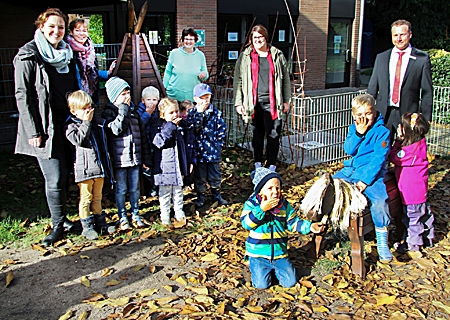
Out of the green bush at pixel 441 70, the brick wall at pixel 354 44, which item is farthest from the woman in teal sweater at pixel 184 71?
the brick wall at pixel 354 44

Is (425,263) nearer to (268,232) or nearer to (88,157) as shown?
(268,232)

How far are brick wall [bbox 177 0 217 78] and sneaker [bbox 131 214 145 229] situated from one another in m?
9.50

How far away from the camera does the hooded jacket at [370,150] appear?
438 cm

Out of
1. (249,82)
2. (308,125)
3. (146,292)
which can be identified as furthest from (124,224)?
(308,125)

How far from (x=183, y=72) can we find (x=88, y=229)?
2547 mm

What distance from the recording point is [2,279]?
4035 millimetres

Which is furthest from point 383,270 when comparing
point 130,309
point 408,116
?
point 130,309

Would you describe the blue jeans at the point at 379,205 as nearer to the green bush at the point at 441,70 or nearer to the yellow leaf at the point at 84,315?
the yellow leaf at the point at 84,315

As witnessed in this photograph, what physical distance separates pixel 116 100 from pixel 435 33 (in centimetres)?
2021

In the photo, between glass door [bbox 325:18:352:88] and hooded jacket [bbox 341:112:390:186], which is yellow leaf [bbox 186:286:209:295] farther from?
glass door [bbox 325:18:352:88]

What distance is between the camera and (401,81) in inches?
214

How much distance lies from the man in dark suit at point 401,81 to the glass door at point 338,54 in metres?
13.8

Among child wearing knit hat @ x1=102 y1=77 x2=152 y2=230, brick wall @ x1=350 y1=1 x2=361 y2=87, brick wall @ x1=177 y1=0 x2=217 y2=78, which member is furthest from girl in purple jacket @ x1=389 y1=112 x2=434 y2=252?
brick wall @ x1=350 y1=1 x2=361 y2=87

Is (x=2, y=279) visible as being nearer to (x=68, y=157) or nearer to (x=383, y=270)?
(x=68, y=157)
